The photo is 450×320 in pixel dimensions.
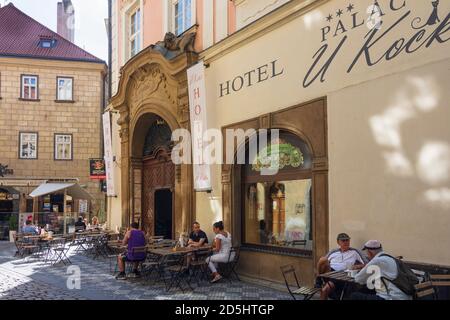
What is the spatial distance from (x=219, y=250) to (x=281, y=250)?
1.20 meters

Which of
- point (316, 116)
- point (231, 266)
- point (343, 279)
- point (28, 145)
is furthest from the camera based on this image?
point (28, 145)

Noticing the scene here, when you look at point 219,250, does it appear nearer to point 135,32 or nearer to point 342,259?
point 342,259

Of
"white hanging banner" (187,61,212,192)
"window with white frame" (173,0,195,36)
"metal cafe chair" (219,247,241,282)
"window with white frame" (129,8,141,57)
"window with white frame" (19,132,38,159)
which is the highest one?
"window with white frame" (129,8,141,57)

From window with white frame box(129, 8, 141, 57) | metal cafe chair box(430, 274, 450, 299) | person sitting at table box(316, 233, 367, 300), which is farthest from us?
window with white frame box(129, 8, 141, 57)

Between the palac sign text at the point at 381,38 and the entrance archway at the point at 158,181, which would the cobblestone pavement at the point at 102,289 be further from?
the palac sign text at the point at 381,38

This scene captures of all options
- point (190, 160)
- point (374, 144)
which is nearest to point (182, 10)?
point (190, 160)

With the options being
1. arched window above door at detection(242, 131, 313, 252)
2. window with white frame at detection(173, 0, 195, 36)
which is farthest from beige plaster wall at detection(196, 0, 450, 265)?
window with white frame at detection(173, 0, 195, 36)

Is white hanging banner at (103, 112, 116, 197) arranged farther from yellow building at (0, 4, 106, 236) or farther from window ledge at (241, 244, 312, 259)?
yellow building at (0, 4, 106, 236)

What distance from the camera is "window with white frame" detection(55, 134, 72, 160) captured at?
27.9 metres

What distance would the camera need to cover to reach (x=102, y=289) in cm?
934

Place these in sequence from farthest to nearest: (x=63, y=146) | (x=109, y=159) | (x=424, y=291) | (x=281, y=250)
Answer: (x=63, y=146) → (x=109, y=159) → (x=281, y=250) → (x=424, y=291)

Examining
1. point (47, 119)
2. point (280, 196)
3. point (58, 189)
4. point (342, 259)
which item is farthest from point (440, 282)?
point (47, 119)

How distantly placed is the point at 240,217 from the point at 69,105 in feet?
65.9

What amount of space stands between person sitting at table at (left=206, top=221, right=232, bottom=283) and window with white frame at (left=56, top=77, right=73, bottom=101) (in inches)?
819
